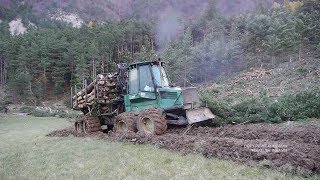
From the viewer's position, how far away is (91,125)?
1562 cm

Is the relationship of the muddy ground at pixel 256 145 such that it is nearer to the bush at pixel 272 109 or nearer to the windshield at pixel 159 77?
the windshield at pixel 159 77

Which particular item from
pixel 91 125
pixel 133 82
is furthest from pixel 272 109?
pixel 91 125

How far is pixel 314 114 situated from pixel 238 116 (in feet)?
10.4

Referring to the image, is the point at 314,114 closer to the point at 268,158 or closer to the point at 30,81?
the point at 268,158

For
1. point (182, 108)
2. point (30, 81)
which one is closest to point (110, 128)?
point (182, 108)

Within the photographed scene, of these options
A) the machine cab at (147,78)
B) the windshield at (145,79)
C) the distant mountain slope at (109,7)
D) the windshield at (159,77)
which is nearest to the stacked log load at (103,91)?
the machine cab at (147,78)

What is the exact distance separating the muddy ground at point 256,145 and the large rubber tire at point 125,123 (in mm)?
649

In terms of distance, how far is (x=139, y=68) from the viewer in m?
14.4

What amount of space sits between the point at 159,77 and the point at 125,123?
7.21 feet

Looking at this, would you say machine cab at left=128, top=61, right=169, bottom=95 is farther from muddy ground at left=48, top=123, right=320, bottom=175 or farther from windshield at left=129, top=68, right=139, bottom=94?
muddy ground at left=48, top=123, right=320, bottom=175

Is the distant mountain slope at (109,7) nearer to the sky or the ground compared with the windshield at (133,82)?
nearer to the sky

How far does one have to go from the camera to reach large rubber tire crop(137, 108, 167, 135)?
12.6 metres

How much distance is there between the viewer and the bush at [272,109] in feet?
50.4

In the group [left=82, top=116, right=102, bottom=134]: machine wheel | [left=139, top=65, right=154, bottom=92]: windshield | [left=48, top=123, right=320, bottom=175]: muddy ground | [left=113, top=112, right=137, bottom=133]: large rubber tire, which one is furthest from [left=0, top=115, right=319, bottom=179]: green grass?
[left=82, top=116, right=102, bottom=134]: machine wheel
